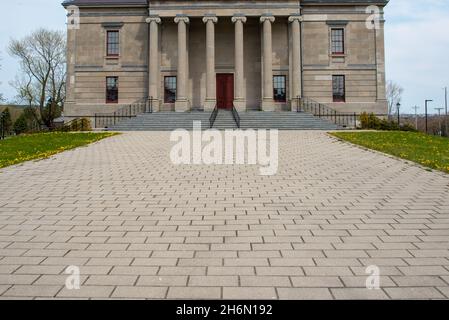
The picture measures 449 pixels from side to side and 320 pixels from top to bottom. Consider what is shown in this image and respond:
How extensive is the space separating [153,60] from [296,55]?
12825 millimetres

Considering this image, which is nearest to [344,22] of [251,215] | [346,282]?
[251,215]

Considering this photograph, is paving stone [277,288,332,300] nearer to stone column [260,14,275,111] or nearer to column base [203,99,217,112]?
column base [203,99,217,112]

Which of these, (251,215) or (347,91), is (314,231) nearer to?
(251,215)

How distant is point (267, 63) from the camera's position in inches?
1400

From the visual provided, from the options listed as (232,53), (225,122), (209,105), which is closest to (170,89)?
(209,105)

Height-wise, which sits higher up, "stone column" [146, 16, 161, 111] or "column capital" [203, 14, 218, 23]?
"column capital" [203, 14, 218, 23]

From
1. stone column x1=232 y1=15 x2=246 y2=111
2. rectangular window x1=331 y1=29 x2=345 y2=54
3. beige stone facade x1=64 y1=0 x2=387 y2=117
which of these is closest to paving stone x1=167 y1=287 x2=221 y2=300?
stone column x1=232 y1=15 x2=246 y2=111

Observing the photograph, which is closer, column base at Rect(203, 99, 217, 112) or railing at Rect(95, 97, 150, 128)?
column base at Rect(203, 99, 217, 112)

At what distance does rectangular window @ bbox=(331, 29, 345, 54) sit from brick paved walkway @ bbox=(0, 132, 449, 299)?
2873cm

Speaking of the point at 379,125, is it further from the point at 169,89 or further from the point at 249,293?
the point at 249,293

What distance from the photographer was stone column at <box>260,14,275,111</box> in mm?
35281

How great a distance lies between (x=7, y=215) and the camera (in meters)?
7.02

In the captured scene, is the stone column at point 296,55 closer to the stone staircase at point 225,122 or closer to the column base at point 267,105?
Answer: the column base at point 267,105

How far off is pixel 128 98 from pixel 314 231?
34192 mm
